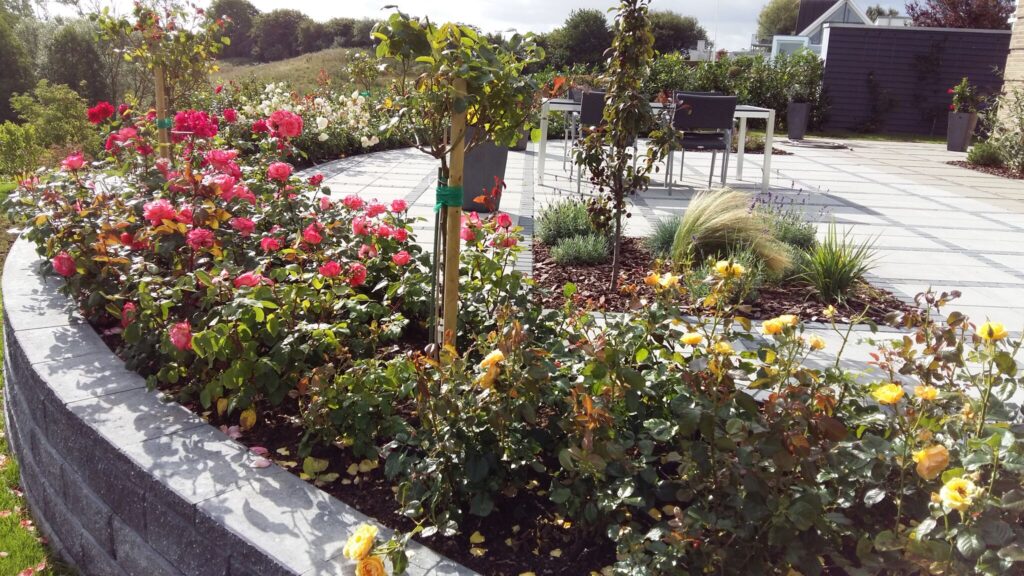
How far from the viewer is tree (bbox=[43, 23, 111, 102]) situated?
1252 centimetres

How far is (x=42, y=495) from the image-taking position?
7.42ft

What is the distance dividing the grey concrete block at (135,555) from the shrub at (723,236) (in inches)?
112

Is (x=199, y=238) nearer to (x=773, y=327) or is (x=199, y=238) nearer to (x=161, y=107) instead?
(x=773, y=327)

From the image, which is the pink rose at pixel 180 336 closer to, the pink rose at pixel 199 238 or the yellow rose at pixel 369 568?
the pink rose at pixel 199 238

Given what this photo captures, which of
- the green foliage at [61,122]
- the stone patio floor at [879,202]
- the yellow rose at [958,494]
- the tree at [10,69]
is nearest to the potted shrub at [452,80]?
the yellow rose at [958,494]

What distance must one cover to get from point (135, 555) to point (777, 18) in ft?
183

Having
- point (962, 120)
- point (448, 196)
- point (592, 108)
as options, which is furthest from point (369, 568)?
point (962, 120)

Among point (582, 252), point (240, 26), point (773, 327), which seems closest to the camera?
point (773, 327)

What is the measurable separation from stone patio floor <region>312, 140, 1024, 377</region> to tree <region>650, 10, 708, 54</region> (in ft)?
72.7

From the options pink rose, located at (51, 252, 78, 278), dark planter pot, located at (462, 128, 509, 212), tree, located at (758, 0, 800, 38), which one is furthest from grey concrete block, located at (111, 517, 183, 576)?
tree, located at (758, 0, 800, 38)

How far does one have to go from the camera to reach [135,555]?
179cm

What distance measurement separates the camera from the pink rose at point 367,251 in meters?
2.62

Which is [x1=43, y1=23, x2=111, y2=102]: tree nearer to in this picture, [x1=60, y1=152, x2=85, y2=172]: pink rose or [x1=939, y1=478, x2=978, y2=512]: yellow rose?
[x1=60, y1=152, x2=85, y2=172]: pink rose

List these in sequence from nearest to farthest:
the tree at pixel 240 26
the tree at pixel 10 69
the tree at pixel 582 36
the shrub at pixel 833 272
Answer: the shrub at pixel 833 272 < the tree at pixel 10 69 < the tree at pixel 582 36 < the tree at pixel 240 26
